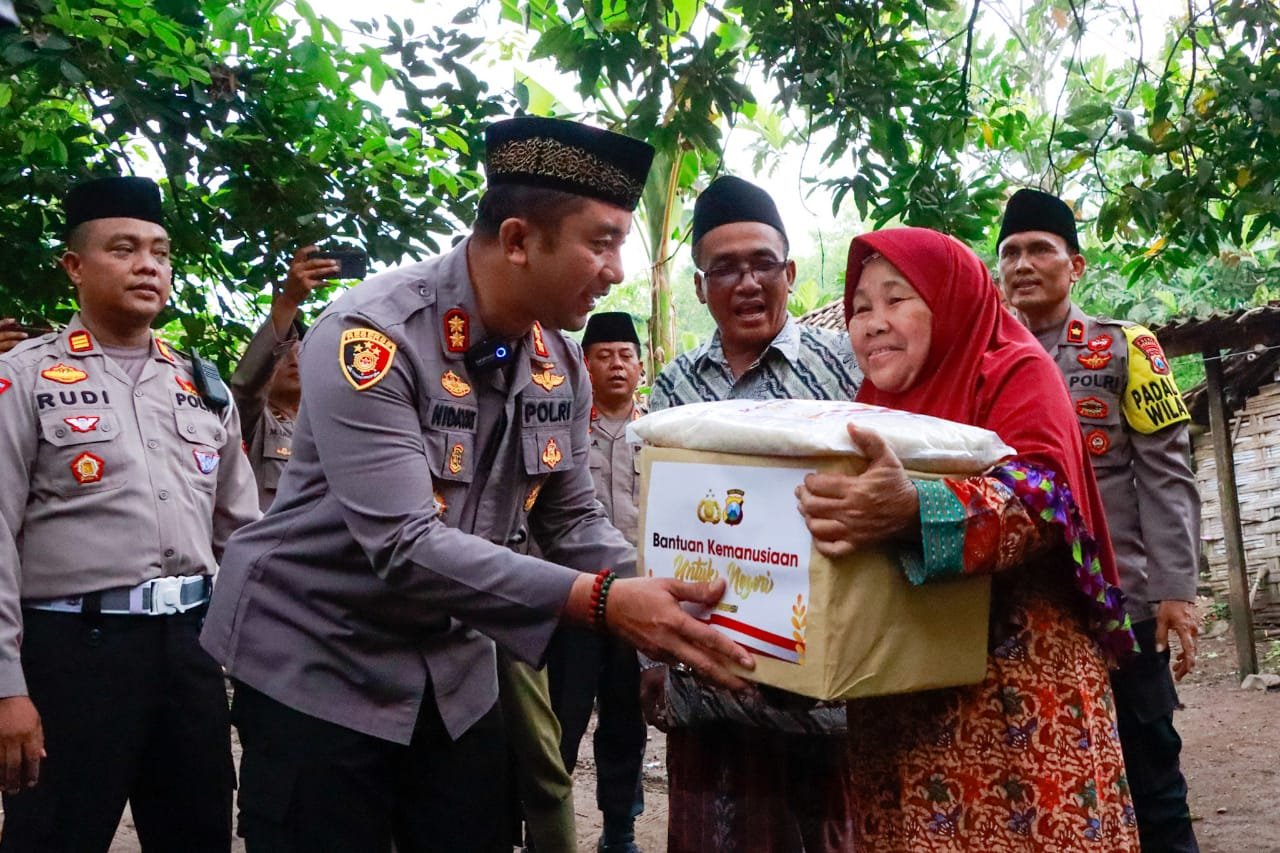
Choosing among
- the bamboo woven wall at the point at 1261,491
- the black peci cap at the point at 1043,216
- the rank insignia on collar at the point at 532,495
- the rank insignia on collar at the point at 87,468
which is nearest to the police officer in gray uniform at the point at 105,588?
the rank insignia on collar at the point at 87,468

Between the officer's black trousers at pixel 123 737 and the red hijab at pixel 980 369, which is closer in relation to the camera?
the red hijab at pixel 980 369

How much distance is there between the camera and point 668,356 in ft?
28.4

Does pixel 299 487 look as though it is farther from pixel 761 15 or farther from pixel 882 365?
pixel 761 15

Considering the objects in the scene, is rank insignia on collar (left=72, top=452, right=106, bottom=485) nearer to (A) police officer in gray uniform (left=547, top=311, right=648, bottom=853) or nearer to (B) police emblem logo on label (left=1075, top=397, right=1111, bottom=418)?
(A) police officer in gray uniform (left=547, top=311, right=648, bottom=853)

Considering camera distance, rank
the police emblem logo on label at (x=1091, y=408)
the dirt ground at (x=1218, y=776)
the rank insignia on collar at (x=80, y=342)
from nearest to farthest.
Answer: the rank insignia on collar at (x=80, y=342) → the police emblem logo on label at (x=1091, y=408) → the dirt ground at (x=1218, y=776)

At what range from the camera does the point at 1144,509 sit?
3.58 meters

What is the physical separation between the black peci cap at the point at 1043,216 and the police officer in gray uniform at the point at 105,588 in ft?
9.22

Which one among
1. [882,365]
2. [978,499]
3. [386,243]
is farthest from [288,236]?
[978,499]

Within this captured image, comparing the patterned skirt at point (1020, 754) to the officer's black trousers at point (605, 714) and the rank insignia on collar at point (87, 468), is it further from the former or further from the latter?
the officer's black trousers at point (605, 714)

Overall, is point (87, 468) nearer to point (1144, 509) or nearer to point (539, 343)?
point (539, 343)

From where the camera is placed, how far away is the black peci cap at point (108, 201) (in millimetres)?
3424

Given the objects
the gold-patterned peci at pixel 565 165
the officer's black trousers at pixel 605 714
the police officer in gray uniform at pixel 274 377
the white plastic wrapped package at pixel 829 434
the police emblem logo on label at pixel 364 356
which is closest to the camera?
the white plastic wrapped package at pixel 829 434

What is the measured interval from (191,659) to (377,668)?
131 cm

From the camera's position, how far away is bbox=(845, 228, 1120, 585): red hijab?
6.35 feet
